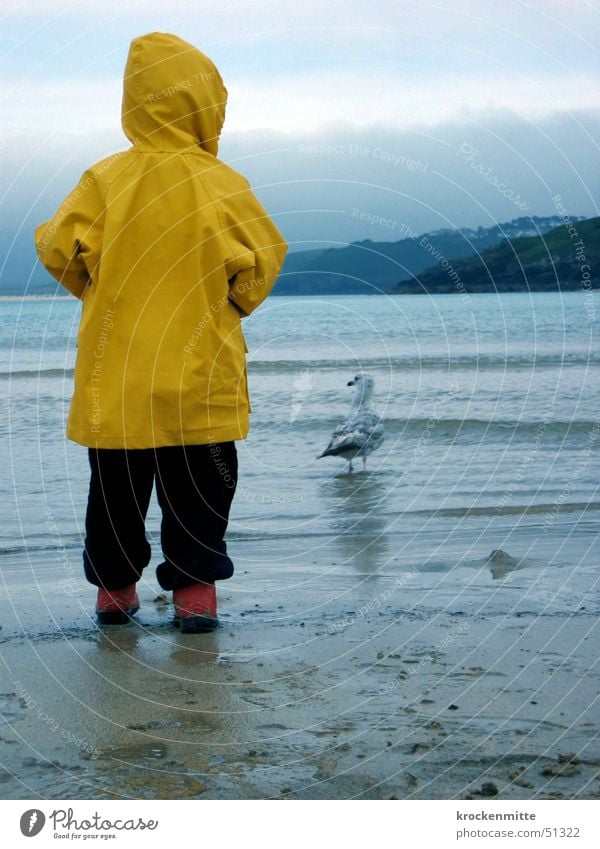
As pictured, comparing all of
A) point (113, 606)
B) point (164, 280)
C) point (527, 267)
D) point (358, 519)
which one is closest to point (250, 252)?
point (164, 280)

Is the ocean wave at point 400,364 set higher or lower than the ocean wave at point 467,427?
higher

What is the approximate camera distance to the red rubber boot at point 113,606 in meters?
4.36

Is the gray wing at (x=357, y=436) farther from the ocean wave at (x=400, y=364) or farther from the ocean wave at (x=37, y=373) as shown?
the ocean wave at (x=37, y=373)

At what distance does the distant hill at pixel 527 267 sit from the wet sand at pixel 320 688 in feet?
54.7

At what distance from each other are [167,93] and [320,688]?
208cm

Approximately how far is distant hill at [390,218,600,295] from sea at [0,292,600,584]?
5.37 meters

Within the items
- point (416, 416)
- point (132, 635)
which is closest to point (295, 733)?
point (132, 635)

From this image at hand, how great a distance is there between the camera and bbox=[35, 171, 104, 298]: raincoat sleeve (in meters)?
3.94

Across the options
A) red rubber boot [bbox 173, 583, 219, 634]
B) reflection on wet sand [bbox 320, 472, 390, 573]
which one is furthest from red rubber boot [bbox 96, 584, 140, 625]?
reflection on wet sand [bbox 320, 472, 390, 573]

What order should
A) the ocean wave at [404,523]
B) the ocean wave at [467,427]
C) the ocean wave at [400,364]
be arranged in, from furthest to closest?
the ocean wave at [400,364] < the ocean wave at [467,427] < the ocean wave at [404,523]

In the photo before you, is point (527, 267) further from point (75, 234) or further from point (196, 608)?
point (75, 234)

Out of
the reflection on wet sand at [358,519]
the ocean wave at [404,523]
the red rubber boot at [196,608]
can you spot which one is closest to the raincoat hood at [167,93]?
the red rubber boot at [196,608]

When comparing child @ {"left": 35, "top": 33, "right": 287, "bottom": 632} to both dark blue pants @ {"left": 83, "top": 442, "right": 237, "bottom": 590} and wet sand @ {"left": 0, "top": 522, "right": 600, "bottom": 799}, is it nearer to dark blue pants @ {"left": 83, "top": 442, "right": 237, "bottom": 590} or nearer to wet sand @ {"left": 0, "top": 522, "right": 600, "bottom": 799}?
dark blue pants @ {"left": 83, "top": 442, "right": 237, "bottom": 590}
